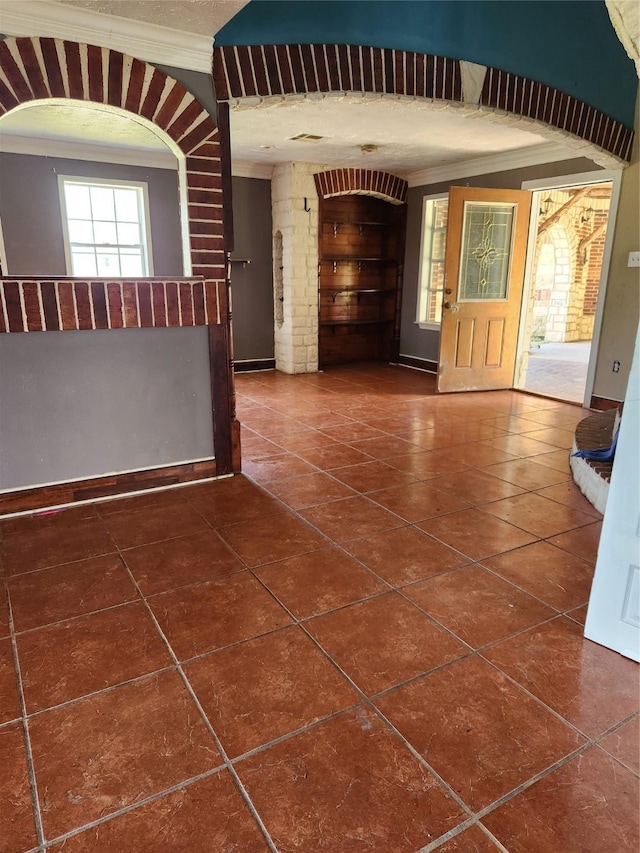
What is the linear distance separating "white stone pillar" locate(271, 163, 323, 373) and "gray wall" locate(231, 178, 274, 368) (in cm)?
11

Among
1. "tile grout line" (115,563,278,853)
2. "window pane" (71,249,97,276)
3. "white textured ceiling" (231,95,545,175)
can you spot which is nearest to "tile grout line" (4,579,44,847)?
"tile grout line" (115,563,278,853)

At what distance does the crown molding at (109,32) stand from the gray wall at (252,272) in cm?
354

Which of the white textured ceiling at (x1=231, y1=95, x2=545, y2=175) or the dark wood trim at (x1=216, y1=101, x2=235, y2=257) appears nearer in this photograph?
the dark wood trim at (x1=216, y1=101, x2=235, y2=257)

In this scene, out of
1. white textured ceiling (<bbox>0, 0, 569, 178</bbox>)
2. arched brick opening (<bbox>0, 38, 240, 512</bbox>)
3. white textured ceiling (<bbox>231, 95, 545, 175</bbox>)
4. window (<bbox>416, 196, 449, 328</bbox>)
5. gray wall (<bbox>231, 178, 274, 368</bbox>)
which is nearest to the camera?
arched brick opening (<bbox>0, 38, 240, 512</bbox>)

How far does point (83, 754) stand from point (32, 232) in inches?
210

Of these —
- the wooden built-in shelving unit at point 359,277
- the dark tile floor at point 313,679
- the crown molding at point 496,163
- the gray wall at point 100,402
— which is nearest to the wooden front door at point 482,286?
the crown molding at point 496,163

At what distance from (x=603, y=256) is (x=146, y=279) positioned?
381 cm

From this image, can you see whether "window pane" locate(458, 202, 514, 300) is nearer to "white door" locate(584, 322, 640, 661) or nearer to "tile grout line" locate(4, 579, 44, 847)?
"white door" locate(584, 322, 640, 661)

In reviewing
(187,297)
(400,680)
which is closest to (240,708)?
(400,680)

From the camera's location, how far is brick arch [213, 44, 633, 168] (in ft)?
8.86

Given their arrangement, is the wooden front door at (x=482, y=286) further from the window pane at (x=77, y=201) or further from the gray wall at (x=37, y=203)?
the window pane at (x=77, y=201)

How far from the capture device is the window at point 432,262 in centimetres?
641

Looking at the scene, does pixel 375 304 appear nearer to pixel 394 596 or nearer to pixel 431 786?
pixel 394 596

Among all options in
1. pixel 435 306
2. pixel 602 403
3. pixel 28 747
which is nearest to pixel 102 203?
pixel 435 306
